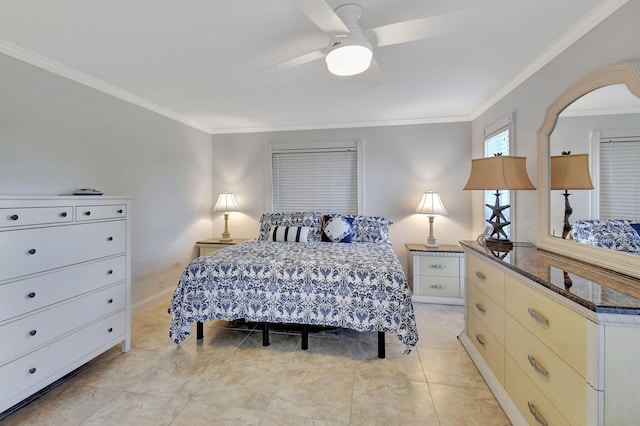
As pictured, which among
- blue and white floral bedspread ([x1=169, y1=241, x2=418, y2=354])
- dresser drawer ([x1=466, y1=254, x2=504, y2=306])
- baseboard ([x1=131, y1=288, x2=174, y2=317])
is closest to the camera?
dresser drawer ([x1=466, y1=254, x2=504, y2=306])

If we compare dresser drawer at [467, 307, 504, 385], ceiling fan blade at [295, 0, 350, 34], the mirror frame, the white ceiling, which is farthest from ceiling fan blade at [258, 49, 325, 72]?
dresser drawer at [467, 307, 504, 385]

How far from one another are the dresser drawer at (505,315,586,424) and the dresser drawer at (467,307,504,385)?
0.52 ft

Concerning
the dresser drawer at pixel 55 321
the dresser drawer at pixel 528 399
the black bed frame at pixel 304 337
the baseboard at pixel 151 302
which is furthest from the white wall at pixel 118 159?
the dresser drawer at pixel 528 399

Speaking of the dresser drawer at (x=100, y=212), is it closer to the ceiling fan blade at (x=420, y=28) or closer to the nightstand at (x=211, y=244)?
the nightstand at (x=211, y=244)

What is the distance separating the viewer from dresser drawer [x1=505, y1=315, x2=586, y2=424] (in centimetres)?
104

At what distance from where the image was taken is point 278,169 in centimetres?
411

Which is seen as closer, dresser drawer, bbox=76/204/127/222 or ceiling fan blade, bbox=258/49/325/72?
ceiling fan blade, bbox=258/49/325/72

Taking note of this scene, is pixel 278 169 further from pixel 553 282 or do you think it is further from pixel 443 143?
pixel 553 282

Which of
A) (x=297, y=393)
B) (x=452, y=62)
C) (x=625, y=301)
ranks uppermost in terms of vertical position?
(x=452, y=62)

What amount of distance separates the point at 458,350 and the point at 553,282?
1373mm

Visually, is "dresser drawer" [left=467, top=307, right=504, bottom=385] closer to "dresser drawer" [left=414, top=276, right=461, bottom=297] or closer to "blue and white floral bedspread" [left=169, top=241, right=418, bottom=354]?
"blue and white floral bedspread" [left=169, top=241, right=418, bottom=354]

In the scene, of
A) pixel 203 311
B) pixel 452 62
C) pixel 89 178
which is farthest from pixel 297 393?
pixel 452 62

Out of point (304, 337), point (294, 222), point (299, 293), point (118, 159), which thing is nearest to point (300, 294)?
point (299, 293)

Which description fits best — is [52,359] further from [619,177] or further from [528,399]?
[619,177]
